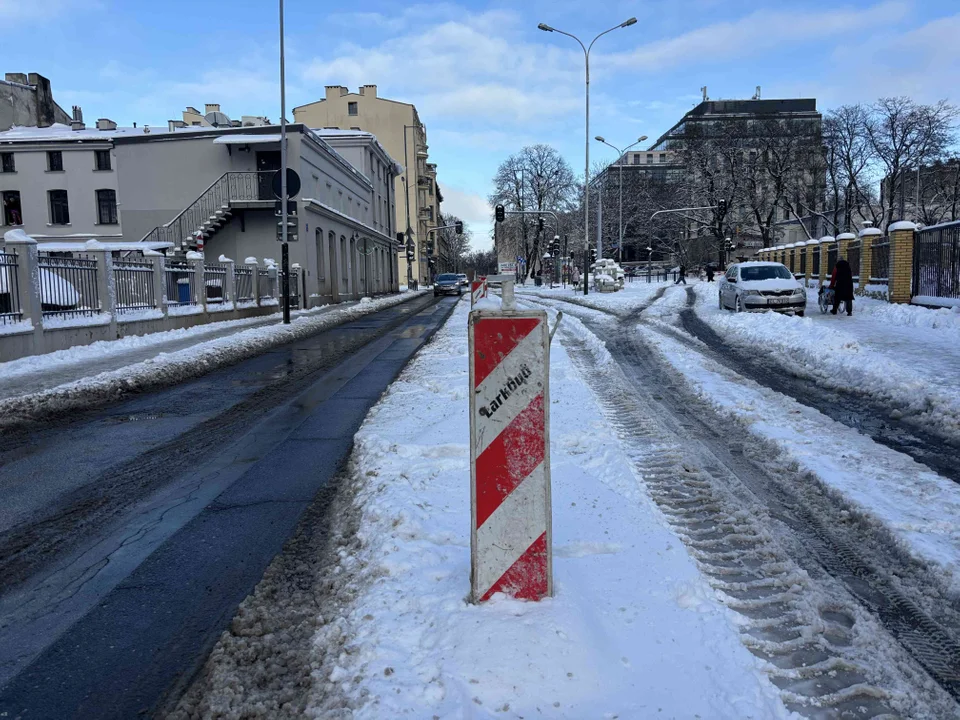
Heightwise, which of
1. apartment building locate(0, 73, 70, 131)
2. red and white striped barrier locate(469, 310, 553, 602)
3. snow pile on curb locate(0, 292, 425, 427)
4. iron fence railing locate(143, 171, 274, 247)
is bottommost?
snow pile on curb locate(0, 292, 425, 427)

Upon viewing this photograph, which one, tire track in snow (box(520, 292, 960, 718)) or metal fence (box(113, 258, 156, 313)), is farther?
metal fence (box(113, 258, 156, 313))

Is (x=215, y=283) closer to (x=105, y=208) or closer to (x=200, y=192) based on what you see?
(x=200, y=192)

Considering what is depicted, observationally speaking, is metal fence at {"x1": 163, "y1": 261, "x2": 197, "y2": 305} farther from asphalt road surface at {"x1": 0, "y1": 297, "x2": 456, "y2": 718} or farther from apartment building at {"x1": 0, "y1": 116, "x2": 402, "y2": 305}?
asphalt road surface at {"x1": 0, "y1": 297, "x2": 456, "y2": 718}

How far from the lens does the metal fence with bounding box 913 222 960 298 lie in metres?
16.6

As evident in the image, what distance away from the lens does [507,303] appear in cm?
288

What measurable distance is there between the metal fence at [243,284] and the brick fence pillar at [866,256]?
70.7 feet

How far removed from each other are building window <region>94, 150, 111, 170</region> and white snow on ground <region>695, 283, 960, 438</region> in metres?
38.3

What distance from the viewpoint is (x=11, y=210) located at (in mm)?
41469

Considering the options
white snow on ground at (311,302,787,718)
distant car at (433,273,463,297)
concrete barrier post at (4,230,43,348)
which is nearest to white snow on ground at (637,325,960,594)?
white snow on ground at (311,302,787,718)

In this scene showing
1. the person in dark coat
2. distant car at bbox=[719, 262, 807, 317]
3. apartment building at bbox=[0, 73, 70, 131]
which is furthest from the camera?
apartment building at bbox=[0, 73, 70, 131]

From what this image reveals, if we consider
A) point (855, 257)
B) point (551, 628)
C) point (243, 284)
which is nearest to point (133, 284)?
point (243, 284)

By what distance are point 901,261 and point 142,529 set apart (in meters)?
20.8

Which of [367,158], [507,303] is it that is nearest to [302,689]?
[507,303]

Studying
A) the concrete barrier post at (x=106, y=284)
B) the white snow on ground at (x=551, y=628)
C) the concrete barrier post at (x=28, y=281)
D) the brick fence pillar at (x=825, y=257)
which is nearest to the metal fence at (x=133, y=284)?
the concrete barrier post at (x=106, y=284)
